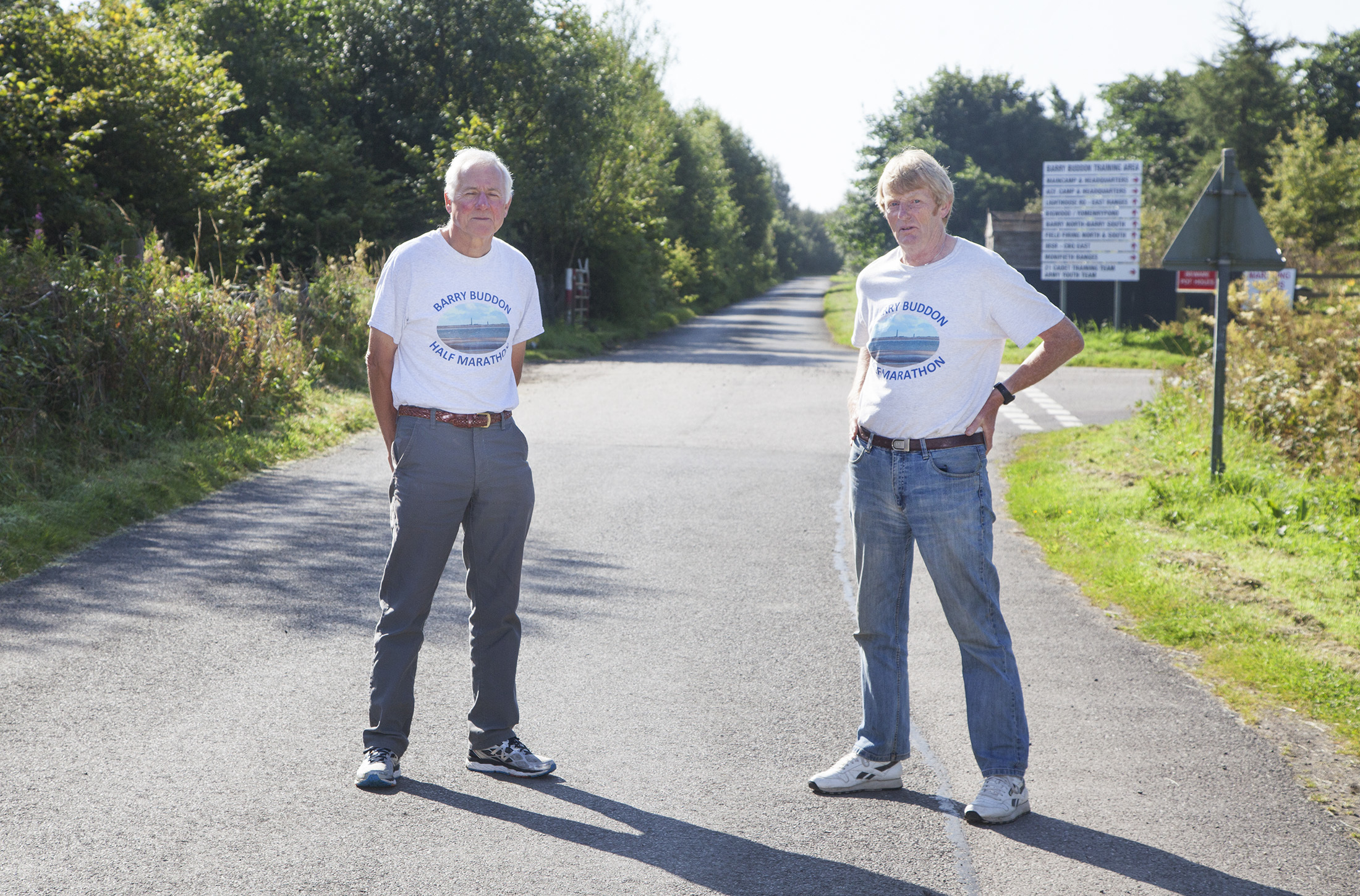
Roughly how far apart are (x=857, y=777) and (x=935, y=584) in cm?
68

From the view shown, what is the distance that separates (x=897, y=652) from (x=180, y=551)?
4896 mm

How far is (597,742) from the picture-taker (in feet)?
14.4

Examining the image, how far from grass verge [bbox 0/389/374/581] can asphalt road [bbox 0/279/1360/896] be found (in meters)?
0.26

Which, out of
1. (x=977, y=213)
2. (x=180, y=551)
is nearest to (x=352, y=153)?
(x=180, y=551)

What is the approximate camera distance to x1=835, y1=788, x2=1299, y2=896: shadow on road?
10.9ft

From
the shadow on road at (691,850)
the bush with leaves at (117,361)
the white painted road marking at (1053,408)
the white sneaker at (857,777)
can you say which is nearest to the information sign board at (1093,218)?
the white painted road marking at (1053,408)

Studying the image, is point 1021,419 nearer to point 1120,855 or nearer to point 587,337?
point 1120,855

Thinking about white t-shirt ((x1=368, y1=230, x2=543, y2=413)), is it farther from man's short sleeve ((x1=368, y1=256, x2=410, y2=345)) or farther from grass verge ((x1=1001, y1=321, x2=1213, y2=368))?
grass verge ((x1=1001, y1=321, x2=1213, y2=368))

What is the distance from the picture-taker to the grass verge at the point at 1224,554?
5359 mm

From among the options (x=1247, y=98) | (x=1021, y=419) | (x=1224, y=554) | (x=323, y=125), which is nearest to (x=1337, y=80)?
(x=1247, y=98)

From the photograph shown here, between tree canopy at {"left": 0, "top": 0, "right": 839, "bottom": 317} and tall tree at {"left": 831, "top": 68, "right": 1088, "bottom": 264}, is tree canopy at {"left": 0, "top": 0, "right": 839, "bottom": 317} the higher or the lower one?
the lower one

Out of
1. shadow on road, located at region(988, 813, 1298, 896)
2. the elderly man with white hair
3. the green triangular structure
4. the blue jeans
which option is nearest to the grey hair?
the elderly man with white hair

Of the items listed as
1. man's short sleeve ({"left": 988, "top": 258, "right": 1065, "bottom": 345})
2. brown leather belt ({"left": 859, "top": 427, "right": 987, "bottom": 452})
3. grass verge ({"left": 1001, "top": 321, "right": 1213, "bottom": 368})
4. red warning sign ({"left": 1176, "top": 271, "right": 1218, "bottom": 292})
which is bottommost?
grass verge ({"left": 1001, "top": 321, "right": 1213, "bottom": 368})

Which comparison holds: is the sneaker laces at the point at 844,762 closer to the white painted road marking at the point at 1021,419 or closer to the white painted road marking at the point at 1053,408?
the white painted road marking at the point at 1053,408
